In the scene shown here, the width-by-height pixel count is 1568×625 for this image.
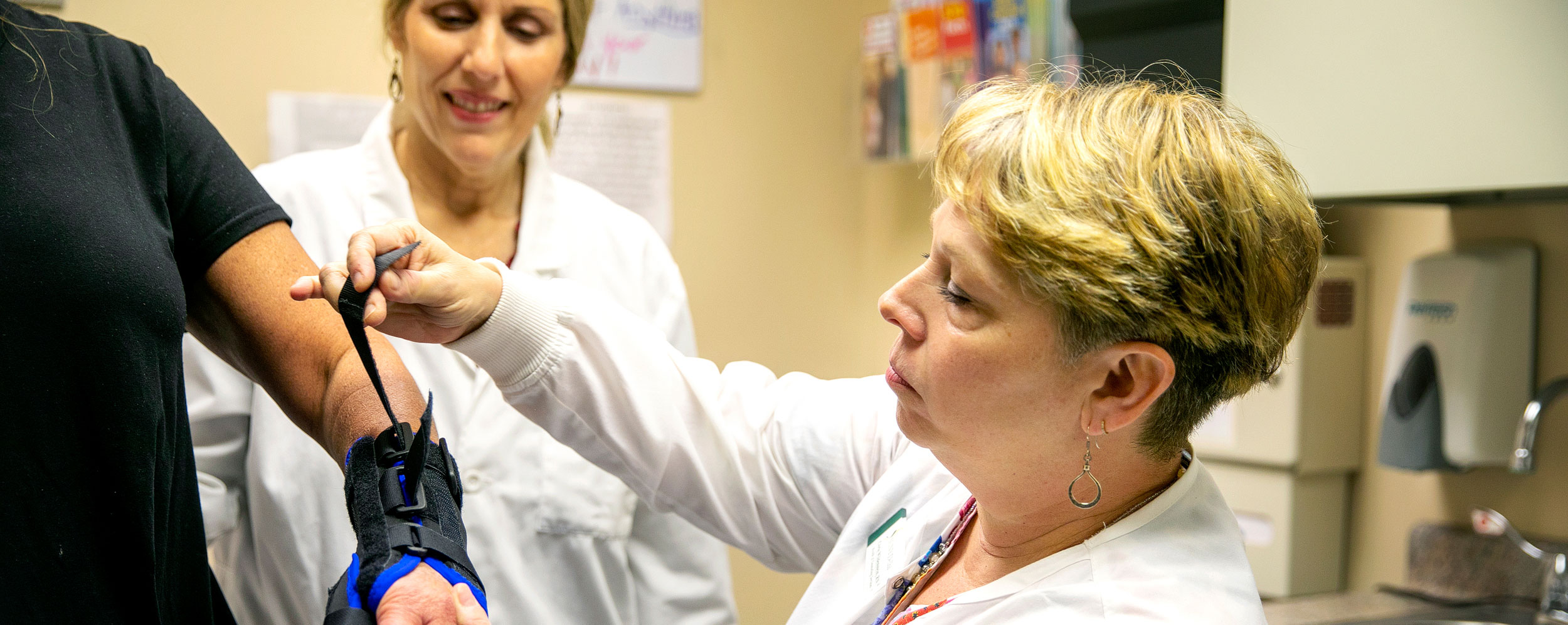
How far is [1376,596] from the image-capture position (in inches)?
79.5

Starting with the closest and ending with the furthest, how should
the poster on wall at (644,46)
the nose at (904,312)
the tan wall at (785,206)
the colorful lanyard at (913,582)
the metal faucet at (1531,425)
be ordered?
the nose at (904,312) → the colorful lanyard at (913,582) → the metal faucet at (1531,425) → the poster on wall at (644,46) → the tan wall at (785,206)

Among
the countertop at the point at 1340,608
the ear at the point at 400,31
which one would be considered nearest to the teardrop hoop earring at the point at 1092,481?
the countertop at the point at 1340,608

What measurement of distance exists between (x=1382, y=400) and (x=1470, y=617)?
42 cm

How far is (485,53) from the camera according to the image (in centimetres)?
147

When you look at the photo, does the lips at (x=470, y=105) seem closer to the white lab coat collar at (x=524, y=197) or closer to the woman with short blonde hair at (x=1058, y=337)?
the white lab coat collar at (x=524, y=197)

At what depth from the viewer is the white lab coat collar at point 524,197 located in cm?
154

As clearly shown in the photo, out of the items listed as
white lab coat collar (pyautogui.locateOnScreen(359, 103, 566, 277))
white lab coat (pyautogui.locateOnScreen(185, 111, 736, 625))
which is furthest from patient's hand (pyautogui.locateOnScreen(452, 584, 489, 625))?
white lab coat collar (pyautogui.locateOnScreen(359, 103, 566, 277))

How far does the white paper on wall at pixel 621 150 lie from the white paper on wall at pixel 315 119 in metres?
0.41

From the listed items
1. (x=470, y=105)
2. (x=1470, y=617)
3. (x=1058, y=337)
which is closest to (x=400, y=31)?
(x=470, y=105)

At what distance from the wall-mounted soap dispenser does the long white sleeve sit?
1111 mm

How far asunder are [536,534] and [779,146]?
143cm

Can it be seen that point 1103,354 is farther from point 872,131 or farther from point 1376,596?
point 872,131

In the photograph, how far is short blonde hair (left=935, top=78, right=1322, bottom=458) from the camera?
91 cm

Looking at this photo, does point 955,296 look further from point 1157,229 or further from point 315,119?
point 315,119
